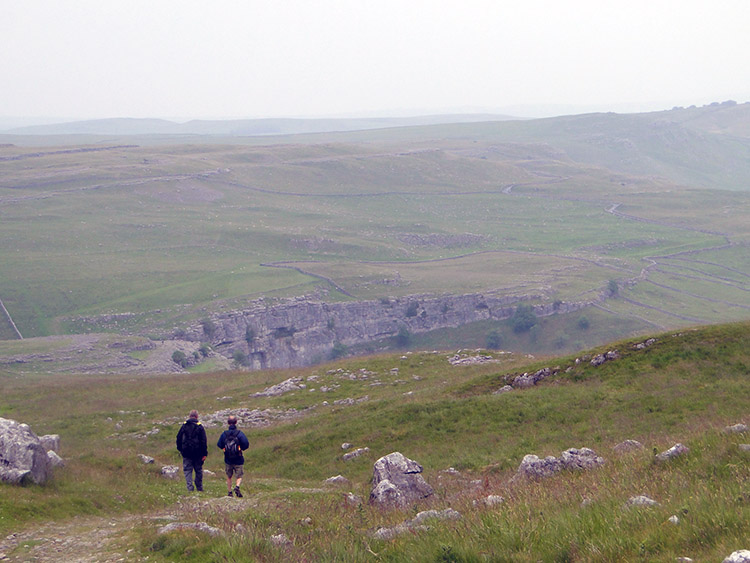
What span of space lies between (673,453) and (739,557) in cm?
636

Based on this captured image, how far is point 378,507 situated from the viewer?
14.8 metres

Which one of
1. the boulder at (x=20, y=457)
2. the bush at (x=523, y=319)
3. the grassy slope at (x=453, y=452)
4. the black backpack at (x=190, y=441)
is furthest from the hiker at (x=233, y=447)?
the bush at (x=523, y=319)

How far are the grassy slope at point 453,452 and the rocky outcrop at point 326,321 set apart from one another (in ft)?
210

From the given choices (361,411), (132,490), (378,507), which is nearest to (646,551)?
(378,507)

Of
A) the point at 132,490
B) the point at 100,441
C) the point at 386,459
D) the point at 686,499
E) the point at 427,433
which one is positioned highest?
the point at 686,499

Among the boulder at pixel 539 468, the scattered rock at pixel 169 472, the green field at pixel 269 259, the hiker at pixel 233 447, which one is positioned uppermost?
the boulder at pixel 539 468

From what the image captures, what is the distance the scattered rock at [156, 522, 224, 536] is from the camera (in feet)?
39.8

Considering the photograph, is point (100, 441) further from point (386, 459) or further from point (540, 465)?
point (540, 465)

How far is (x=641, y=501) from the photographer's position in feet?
33.3

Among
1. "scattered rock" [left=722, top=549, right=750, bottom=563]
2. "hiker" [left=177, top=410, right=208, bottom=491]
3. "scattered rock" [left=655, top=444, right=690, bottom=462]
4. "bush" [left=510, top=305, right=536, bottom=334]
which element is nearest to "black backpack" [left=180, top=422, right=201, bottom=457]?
"hiker" [left=177, top=410, right=208, bottom=491]

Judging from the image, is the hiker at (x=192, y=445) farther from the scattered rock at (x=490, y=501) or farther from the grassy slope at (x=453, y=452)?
the scattered rock at (x=490, y=501)

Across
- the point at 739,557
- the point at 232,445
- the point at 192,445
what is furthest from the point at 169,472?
the point at 739,557

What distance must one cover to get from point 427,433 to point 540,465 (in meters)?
10.9

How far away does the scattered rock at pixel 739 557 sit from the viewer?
7211 millimetres
